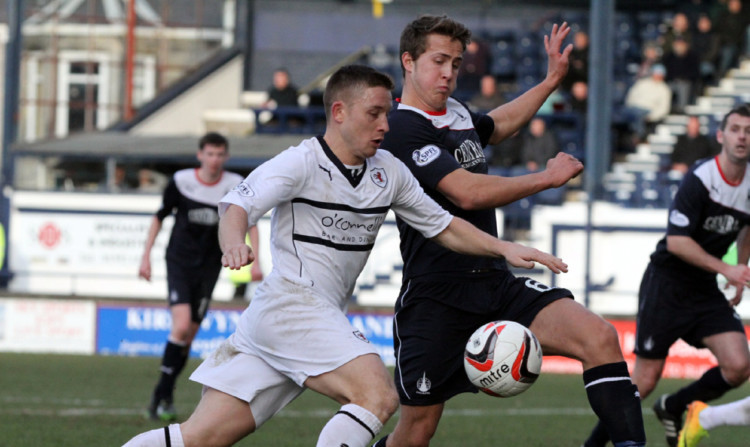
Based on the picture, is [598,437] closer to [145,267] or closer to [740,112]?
[740,112]

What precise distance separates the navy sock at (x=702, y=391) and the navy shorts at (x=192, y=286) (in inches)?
157

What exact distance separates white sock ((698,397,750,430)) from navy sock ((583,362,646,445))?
89.9 inches

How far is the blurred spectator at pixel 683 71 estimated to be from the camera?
819 inches

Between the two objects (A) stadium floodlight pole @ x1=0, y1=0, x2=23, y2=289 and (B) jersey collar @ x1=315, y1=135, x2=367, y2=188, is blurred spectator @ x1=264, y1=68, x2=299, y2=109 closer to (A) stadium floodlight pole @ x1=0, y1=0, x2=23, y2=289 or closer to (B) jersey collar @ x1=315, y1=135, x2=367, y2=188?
(A) stadium floodlight pole @ x1=0, y1=0, x2=23, y2=289

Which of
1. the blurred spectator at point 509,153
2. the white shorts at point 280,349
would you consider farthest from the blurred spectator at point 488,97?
the white shorts at point 280,349

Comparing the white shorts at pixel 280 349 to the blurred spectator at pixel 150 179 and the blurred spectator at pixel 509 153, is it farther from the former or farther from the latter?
the blurred spectator at pixel 150 179

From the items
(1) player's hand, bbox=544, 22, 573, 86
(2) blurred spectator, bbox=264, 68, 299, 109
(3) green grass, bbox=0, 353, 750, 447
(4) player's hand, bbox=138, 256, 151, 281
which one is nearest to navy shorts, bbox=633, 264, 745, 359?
(3) green grass, bbox=0, 353, 750, 447

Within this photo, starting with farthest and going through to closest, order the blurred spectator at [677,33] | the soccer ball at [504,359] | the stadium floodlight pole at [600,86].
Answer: the blurred spectator at [677,33]
the stadium floodlight pole at [600,86]
the soccer ball at [504,359]

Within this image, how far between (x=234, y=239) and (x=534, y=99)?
2.19m

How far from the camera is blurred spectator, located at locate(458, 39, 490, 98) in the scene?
21344 mm

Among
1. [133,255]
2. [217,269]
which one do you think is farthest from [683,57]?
[217,269]

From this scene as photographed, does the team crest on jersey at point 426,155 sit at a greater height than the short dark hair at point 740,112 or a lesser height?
lesser

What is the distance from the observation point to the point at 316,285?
5141 mm

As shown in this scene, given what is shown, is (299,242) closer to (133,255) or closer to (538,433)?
(538,433)
